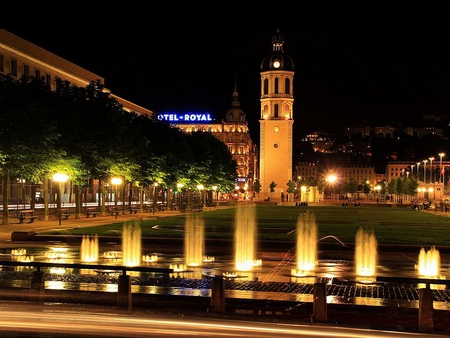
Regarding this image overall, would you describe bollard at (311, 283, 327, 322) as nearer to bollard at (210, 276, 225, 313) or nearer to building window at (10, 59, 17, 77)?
bollard at (210, 276, 225, 313)

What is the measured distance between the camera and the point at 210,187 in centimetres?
10662

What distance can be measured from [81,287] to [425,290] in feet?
26.4

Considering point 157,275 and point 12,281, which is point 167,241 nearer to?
point 157,275

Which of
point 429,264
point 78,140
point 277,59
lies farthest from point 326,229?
point 277,59

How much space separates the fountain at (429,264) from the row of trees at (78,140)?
2830 cm

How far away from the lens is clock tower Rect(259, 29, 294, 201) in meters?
162

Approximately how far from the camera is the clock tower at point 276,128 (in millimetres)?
162000

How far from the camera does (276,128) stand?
163375mm

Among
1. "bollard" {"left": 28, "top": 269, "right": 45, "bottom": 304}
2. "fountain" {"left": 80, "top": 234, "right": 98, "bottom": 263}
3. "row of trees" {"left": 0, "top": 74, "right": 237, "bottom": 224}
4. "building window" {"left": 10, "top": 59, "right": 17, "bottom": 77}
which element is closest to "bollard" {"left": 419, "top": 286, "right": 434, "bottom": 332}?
"bollard" {"left": 28, "top": 269, "right": 45, "bottom": 304}

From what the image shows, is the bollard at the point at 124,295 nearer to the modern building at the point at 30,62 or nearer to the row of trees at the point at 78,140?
the row of trees at the point at 78,140

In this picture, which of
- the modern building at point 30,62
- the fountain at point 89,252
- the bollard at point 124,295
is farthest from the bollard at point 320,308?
the modern building at point 30,62

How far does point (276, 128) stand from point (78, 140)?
112 m

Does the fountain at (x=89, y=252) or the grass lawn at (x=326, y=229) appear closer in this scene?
the fountain at (x=89, y=252)

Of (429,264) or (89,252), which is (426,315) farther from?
(89,252)
